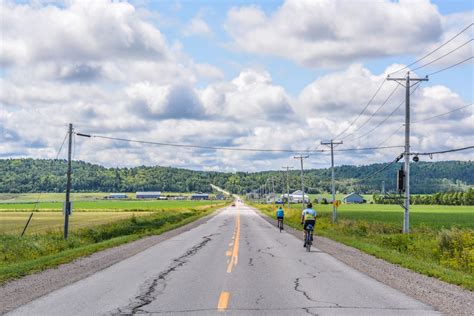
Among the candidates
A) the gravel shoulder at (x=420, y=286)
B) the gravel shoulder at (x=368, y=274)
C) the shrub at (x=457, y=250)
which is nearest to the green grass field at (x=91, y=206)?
the gravel shoulder at (x=368, y=274)

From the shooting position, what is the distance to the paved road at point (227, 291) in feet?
30.7

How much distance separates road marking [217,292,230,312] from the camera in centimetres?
931

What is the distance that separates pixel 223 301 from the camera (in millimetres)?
10023

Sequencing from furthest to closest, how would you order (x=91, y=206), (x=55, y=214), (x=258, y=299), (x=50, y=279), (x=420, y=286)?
1. (x=91, y=206)
2. (x=55, y=214)
3. (x=50, y=279)
4. (x=420, y=286)
5. (x=258, y=299)

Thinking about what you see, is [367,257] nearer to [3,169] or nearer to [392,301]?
[392,301]

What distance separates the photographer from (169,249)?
2245 centimetres

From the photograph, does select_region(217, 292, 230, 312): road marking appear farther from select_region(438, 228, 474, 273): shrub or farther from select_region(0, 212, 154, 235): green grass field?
select_region(0, 212, 154, 235): green grass field

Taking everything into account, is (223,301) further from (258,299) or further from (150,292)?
(150,292)

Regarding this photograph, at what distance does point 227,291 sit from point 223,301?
124 cm

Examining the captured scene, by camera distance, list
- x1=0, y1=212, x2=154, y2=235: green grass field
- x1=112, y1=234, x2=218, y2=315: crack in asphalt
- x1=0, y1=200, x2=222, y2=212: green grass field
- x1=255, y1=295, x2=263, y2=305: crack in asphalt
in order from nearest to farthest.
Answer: x1=112, y1=234, x2=218, y2=315: crack in asphalt → x1=255, y1=295, x2=263, y2=305: crack in asphalt → x1=0, y1=212, x2=154, y2=235: green grass field → x1=0, y1=200, x2=222, y2=212: green grass field

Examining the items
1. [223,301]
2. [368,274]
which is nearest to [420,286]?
[368,274]

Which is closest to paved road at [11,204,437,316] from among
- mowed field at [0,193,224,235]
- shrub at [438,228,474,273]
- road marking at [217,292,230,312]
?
road marking at [217,292,230,312]

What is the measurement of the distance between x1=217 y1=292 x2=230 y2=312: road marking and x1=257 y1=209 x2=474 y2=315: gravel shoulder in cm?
377

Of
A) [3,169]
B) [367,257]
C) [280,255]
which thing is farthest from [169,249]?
[3,169]
